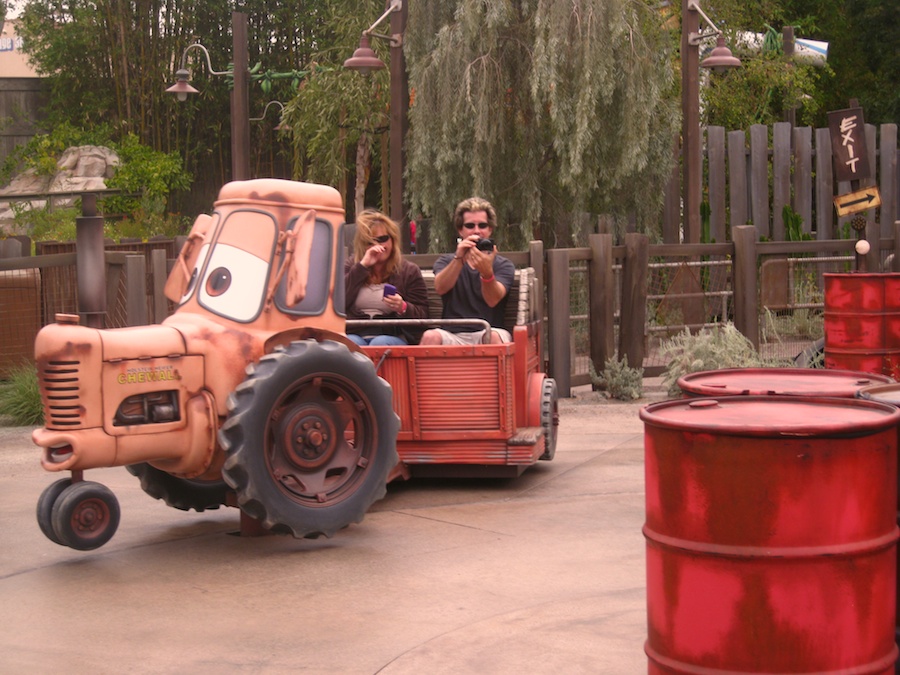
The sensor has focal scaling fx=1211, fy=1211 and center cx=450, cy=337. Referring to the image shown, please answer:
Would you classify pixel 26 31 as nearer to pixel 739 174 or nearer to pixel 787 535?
pixel 739 174

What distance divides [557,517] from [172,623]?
7.41 feet

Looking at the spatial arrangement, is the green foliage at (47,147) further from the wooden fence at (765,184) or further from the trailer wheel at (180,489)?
the trailer wheel at (180,489)

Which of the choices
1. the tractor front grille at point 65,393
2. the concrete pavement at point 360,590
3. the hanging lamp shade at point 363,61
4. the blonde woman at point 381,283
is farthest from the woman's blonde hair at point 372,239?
the hanging lamp shade at point 363,61

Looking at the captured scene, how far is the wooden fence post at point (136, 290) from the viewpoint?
32.1 ft

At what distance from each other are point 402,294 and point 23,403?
4035mm

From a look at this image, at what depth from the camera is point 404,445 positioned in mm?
6719

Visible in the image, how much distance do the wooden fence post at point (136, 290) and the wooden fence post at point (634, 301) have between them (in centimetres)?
411

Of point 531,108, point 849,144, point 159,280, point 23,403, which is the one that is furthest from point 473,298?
point 531,108

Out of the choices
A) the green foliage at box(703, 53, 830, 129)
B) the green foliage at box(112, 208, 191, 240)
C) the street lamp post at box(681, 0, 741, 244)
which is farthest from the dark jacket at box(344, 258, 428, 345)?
the green foliage at box(112, 208, 191, 240)

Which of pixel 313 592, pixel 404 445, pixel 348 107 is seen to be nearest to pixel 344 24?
pixel 348 107

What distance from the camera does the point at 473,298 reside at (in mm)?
7371

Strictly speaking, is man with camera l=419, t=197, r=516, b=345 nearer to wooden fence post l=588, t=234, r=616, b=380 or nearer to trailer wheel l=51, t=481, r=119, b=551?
trailer wheel l=51, t=481, r=119, b=551

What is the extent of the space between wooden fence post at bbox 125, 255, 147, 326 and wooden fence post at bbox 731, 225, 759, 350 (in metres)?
5.37

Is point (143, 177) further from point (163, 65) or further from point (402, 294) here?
point (402, 294)
